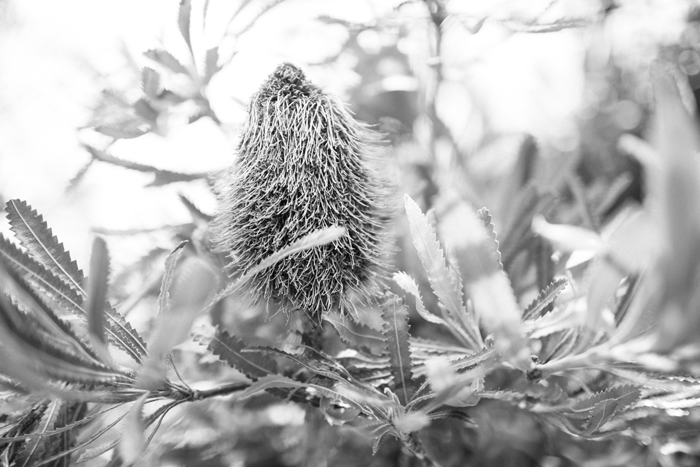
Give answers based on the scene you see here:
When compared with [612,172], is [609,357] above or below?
above

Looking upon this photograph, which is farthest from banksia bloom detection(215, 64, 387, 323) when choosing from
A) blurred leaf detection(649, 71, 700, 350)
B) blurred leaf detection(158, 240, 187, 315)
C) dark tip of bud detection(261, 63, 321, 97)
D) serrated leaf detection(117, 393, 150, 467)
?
blurred leaf detection(649, 71, 700, 350)

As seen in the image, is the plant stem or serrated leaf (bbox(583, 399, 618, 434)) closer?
serrated leaf (bbox(583, 399, 618, 434))

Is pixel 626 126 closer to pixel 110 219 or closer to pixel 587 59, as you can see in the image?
pixel 587 59

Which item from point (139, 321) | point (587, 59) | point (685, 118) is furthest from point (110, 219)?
point (587, 59)

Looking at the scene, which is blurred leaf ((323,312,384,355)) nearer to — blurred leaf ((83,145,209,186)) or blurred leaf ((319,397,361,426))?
blurred leaf ((319,397,361,426))

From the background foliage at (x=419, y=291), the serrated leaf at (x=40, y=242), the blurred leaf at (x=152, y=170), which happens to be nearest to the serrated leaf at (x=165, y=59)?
the background foliage at (x=419, y=291)

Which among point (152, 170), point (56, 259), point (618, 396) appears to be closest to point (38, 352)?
point (56, 259)
